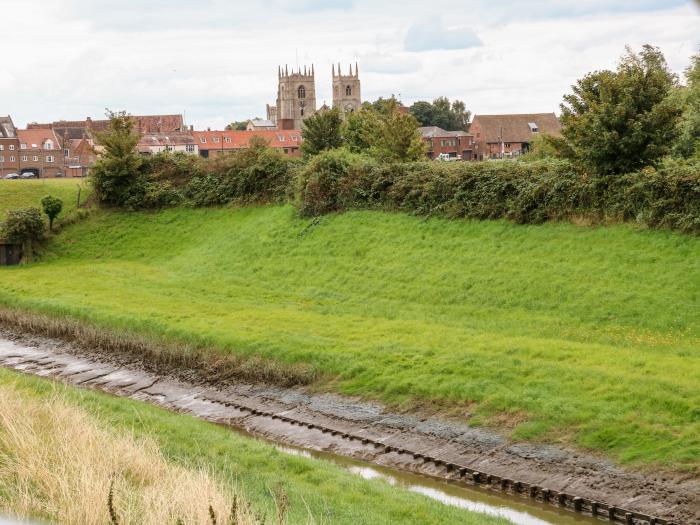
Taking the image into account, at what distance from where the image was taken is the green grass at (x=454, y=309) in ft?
71.2

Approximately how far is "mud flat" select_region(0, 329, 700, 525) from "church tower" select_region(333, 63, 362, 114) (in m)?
142

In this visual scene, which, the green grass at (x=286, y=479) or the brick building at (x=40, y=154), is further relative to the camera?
the brick building at (x=40, y=154)

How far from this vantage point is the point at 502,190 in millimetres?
39406

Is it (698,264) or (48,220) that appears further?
(48,220)

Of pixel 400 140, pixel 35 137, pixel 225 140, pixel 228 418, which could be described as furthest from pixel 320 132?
pixel 225 140

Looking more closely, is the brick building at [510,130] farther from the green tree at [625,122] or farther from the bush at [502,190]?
the green tree at [625,122]

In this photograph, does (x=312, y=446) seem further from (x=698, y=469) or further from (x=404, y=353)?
(x=698, y=469)

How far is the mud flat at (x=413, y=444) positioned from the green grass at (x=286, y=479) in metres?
2.24

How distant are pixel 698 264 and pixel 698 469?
13241 mm

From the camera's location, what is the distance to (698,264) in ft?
98.0

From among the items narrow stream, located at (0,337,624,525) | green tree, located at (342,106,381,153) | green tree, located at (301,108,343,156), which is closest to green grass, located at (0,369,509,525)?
narrow stream, located at (0,337,624,525)

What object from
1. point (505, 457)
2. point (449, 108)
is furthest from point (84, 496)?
point (449, 108)

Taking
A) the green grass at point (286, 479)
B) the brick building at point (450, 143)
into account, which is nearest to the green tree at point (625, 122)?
the green grass at point (286, 479)

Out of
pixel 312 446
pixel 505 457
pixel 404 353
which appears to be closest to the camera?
pixel 505 457
